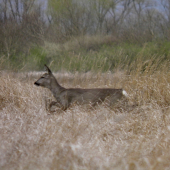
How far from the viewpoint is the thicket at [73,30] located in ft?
42.4

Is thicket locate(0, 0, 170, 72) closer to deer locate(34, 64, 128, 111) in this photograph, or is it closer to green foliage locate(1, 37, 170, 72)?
green foliage locate(1, 37, 170, 72)

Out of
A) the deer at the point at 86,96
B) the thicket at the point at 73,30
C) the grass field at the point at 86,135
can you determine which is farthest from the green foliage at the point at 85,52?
the grass field at the point at 86,135

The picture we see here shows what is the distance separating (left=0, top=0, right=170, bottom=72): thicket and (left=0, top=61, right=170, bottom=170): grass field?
18.9 feet

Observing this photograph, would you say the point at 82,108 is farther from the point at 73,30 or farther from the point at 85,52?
the point at 73,30

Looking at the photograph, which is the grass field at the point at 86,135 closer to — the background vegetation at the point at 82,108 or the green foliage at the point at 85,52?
the background vegetation at the point at 82,108

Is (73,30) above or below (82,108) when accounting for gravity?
below

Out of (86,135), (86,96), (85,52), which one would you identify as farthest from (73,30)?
(86,135)

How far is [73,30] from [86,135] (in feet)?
41.1

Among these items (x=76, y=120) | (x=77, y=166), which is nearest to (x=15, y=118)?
(x=76, y=120)

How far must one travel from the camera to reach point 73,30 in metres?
15.4

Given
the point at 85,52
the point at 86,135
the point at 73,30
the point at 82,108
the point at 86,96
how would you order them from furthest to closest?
the point at 73,30 → the point at 85,52 → the point at 86,96 → the point at 82,108 → the point at 86,135

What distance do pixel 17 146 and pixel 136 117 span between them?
7.30ft

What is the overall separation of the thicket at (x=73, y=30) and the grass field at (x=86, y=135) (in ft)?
18.9

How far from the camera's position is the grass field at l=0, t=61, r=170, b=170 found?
272 centimetres
